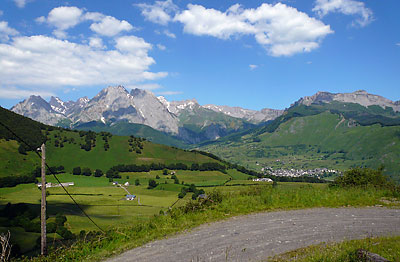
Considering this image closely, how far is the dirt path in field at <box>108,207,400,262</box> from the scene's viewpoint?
12.6 metres

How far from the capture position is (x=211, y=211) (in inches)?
767

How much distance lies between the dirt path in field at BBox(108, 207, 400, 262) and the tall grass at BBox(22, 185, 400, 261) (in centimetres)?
117

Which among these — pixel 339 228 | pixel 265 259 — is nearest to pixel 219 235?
pixel 265 259

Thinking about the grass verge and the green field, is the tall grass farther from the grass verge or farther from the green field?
the green field

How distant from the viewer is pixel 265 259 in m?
11.4

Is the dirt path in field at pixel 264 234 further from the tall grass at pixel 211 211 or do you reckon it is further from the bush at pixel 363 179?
the bush at pixel 363 179

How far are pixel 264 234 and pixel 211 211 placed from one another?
563cm

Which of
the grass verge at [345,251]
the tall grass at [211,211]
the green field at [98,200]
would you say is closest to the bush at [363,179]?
the tall grass at [211,211]

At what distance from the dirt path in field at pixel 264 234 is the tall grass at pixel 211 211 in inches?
46.2

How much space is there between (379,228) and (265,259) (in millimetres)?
7199

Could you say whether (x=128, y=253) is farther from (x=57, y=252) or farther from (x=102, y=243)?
(x=57, y=252)

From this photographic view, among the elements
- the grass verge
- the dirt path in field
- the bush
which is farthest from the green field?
the grass verge

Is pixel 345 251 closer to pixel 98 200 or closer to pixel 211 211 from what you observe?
pixel 211 211

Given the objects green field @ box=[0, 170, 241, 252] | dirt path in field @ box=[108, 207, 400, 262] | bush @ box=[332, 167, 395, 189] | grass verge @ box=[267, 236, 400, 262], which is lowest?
green field @ box=[0, 170, 241, 252]
